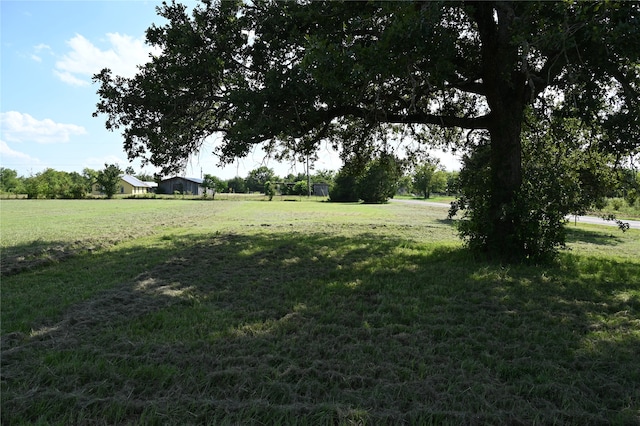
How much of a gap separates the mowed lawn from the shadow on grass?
18 mm

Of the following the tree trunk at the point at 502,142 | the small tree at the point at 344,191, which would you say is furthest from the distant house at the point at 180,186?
the tree trunk at the point at 502,142

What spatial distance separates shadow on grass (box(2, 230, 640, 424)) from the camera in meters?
2.85

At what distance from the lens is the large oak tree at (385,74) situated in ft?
21.1

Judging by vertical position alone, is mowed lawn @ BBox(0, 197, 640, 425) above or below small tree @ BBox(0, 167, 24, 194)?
below

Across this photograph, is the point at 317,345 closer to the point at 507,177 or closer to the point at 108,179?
the point at 507,177

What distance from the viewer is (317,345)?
405 cm

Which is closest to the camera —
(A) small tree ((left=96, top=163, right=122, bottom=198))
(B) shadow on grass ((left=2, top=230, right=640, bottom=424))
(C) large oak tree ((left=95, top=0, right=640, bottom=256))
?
Result: (B) shadow on grass ((left=2, top=230, right=640, bottom=424))

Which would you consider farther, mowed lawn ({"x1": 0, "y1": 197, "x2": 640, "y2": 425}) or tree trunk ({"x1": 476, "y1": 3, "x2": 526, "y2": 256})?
tree trunk ({"x1": 476, "y1": 3, "x2": 526, "y2": 256})

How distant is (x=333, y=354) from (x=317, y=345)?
0.26 m

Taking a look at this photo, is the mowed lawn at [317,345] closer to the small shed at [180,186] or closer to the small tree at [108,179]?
the small tree at [108,179]

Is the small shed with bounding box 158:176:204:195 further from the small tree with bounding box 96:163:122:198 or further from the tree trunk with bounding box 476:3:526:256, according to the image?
the tree trunk with bounding box 476:3:526:256

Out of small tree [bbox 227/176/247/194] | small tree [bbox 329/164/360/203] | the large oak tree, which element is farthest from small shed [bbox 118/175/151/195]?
the large oak tree

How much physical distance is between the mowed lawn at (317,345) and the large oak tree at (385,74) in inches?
139

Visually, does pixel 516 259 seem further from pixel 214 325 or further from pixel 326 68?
pixel 214 325
